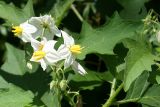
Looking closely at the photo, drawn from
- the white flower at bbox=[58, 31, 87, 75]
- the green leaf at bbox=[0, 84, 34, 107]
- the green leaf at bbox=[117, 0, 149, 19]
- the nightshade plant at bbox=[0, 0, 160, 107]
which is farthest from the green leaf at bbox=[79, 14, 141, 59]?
the green leaf at bbox=[117, 0, 149, 19]

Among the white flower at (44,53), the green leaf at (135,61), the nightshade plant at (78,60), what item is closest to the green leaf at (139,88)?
the nightshade plant at (78,60)

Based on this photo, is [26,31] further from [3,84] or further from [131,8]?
[131,8]

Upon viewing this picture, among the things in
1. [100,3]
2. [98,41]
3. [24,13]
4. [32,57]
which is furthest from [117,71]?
[100,3]

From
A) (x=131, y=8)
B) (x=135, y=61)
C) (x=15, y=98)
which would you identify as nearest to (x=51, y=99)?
(x=15, y=98)

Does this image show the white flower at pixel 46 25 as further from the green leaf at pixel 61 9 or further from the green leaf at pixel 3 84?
the green leaf at pixel 3 84

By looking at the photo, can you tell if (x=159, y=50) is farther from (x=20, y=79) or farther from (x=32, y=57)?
(x=20, y=79)

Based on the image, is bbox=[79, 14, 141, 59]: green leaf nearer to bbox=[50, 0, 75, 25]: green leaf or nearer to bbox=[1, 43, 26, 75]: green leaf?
bbox=[50, 0, 75, 25]: green leaf
